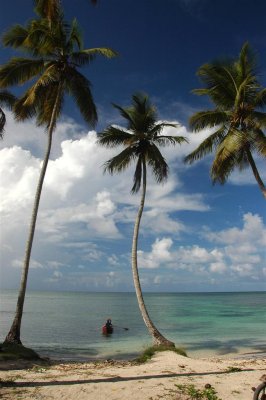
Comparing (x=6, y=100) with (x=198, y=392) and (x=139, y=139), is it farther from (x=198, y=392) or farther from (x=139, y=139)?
(x=198, y=392)

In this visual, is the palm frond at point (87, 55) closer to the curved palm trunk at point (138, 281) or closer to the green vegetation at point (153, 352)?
the curved palm trunk at point (138, 281)

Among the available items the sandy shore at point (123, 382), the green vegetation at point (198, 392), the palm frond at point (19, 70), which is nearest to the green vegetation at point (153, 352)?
the sandy shore at point (123, 382)

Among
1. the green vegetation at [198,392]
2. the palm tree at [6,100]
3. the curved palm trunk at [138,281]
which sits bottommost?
the green vegetation at [198,392]

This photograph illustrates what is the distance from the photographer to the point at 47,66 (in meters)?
19.5

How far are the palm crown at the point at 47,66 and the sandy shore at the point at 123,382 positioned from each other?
12.4m

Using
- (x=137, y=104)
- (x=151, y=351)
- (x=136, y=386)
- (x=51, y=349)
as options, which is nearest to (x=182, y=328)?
(x=51, y=349)

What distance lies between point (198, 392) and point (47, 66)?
1622 cm

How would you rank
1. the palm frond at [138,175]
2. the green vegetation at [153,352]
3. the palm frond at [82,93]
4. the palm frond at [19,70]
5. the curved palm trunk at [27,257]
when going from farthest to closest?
the palm frond at [138,175] → the palm frond at [82,93] → the palm frond at [19,70] → the curved palm trunk at [27,257] → the green vegetation at [153,352]

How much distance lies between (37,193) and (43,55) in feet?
22.7

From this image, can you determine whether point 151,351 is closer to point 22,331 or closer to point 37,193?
point 37,193

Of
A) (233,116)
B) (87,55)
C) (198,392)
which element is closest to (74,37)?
(87,55)

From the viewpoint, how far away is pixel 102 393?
9.38 metres

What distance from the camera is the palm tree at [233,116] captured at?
19109mm

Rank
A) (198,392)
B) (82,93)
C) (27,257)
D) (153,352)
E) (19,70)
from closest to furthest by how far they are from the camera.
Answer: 1. (198,392)
2. (153,352)
3. (27,257)
4. (19,70)
5. (82,93)
